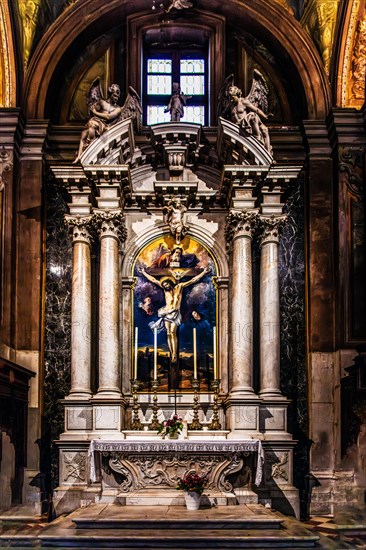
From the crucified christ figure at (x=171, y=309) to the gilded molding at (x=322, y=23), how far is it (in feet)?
14.0

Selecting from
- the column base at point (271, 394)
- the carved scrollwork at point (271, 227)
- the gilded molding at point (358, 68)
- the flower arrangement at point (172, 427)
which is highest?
the gilded molding at point (358, 68)

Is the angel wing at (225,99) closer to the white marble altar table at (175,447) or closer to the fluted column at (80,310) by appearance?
the fluted column at (80,310)

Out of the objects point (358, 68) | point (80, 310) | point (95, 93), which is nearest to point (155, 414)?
point (80, 310)

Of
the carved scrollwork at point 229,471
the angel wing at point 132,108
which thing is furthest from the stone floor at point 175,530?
the angel wing at point 132,108

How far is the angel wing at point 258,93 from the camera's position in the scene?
15688 mm

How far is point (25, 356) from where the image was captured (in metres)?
15.4

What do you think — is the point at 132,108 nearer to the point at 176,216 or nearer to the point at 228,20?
the point at 176,216

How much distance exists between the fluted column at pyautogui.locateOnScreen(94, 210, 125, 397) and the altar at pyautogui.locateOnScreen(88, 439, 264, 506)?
43.5 inches

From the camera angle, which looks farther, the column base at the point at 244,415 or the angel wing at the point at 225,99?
the angel wing at the point at 225,99

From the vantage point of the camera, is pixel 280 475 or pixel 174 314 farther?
pixel 174 314

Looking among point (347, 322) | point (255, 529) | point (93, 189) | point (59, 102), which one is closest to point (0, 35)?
point (59, 102)

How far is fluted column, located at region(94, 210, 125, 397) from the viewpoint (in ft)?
48.8

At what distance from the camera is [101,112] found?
1559cm

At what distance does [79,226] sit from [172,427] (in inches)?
139
